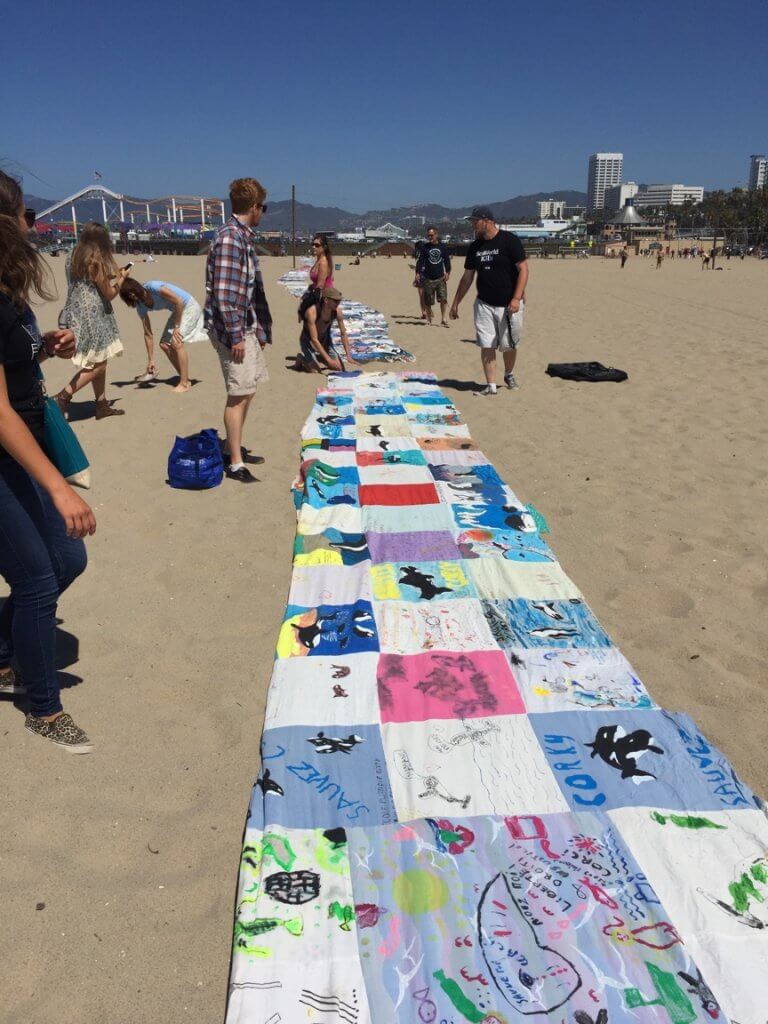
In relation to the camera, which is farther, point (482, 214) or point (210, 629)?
point (482, 214)

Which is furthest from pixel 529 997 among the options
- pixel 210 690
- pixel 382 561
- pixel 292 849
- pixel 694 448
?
pixel 694 448

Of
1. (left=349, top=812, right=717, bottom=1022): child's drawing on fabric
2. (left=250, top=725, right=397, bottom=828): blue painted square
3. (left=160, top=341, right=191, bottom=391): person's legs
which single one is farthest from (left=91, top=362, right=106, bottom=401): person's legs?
(left=349, top=812, right=717, bottom=1022): child's drawing on fabric

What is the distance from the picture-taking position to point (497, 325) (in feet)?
22.5

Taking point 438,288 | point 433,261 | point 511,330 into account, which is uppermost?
point 433,261

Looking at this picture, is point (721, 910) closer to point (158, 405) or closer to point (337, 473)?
point (337, 473)

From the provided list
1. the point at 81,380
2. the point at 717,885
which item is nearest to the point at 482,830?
the point at 717,885

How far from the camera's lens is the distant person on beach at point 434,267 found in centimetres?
1105

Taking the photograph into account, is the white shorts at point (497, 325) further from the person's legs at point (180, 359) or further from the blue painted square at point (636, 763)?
the blue painted square at point (636, 763)

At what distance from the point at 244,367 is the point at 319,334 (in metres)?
3.97

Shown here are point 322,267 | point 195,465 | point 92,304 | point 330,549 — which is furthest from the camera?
point 322,267

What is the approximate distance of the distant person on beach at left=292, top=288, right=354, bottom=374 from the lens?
809 cm

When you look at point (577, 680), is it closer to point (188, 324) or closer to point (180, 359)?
point (180, 359)

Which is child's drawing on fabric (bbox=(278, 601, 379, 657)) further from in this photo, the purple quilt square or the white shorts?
the white shorts

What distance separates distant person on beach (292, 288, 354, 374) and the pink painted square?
19.1 ft
